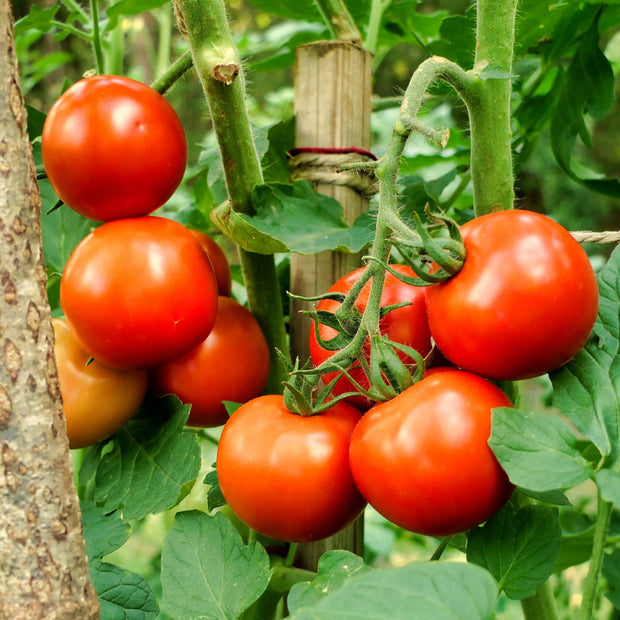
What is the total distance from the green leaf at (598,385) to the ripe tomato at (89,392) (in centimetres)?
36

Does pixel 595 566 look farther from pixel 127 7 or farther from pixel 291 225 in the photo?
pixel 127 7

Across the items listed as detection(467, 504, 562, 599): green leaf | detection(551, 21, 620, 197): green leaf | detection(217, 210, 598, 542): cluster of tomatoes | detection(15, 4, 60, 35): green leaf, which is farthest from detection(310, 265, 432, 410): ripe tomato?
detection(15, 4, 60, 35): green leaf

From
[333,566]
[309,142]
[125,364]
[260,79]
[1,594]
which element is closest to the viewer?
[1,594]

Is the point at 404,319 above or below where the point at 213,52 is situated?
below

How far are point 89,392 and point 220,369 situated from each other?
112 mm

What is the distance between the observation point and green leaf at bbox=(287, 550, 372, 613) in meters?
0.46

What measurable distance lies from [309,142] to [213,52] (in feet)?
0.65

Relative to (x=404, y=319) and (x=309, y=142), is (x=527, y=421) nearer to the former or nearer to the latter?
(x=404, y=319)

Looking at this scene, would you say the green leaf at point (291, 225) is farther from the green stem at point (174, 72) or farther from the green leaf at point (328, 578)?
the green leaf at point (328, 578)

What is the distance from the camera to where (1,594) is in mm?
376

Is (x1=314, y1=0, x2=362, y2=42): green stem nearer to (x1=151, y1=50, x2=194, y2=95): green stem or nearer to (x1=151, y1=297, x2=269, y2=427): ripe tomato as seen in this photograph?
(x1=151, y1=50, x2=194, y2=95): green stem

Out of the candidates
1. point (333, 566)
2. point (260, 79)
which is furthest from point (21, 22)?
point (260, 79)

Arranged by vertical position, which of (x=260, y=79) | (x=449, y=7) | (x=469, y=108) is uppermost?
(x=469, y=108)

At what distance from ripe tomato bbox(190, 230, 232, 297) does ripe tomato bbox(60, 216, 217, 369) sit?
9 cm
